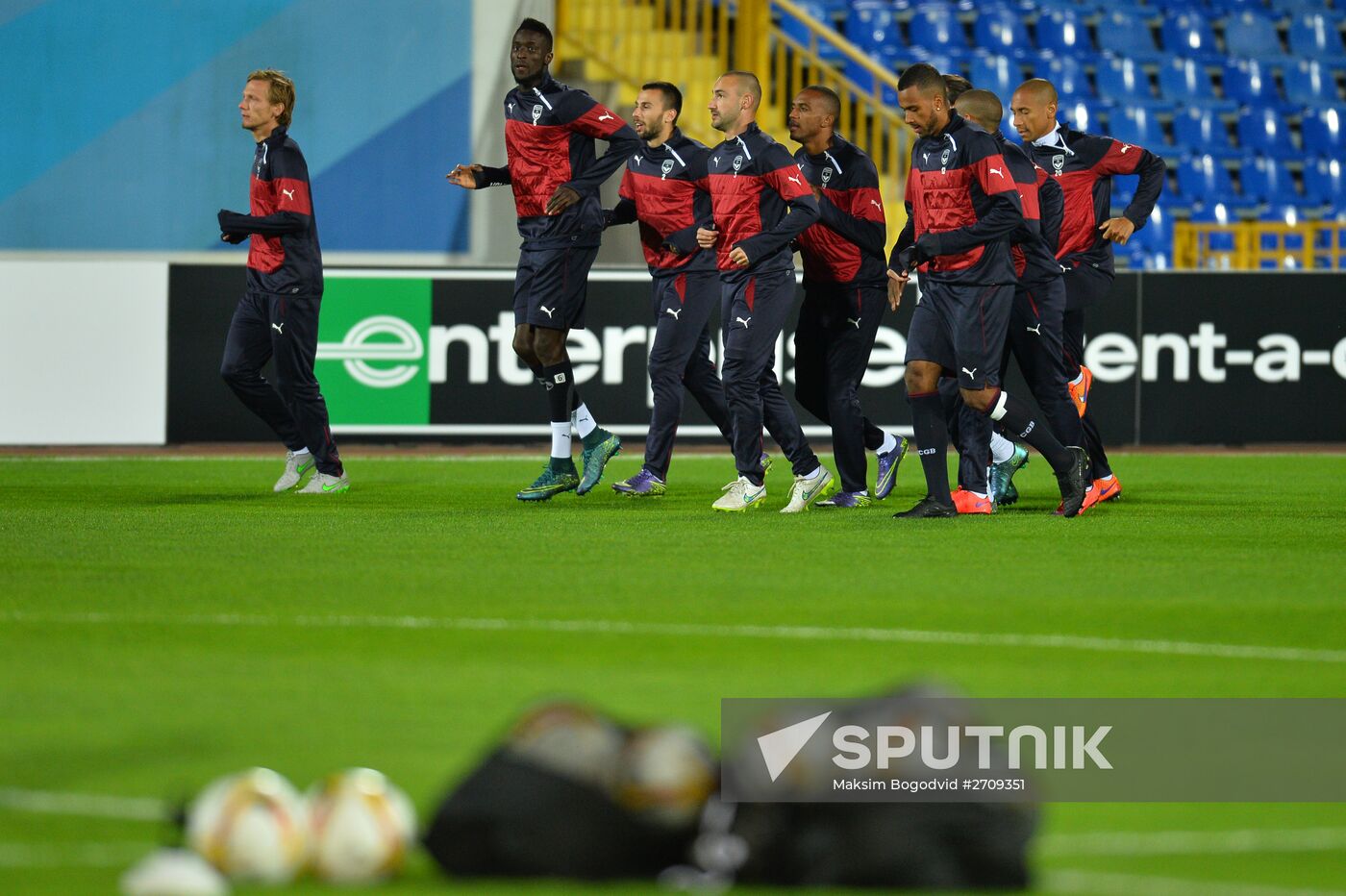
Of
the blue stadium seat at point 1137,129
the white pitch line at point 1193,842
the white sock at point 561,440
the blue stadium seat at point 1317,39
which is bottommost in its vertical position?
the white pitch line at point 1193,842

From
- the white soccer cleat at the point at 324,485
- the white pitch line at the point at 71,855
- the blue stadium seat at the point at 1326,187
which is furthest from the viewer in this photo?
the blue stadium seat at the point at 1326,187

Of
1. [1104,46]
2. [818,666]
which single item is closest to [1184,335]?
[1104,46]

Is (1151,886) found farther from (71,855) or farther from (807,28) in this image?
(807,28)

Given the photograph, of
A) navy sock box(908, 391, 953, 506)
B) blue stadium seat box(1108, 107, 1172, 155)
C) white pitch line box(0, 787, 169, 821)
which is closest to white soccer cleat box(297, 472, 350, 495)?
navy sock box(908, 391, 953, 506)

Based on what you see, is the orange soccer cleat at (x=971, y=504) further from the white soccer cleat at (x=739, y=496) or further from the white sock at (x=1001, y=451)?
the white soccer cleat at (x=739, y=496)

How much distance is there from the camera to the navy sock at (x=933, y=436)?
9625 mm

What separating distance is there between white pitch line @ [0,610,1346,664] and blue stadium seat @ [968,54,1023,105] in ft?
50.9

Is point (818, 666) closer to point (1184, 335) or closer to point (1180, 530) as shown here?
point (1180, 530)

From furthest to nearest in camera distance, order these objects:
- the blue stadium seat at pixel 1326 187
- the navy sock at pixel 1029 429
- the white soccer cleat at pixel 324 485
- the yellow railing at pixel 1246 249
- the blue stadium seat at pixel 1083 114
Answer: the blue stadium seat at pixel 1326 187 < the blue stadium seat at pixel 1083 114 < the yellow railing at pixel 1246 249 < the white soccer cleat at pixel 324 485 < the navy sock at pixel 1029 429

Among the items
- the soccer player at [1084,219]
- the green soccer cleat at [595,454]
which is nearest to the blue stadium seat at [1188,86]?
the soccer player at [1084,219]

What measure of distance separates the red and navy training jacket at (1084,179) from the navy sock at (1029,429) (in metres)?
1.47

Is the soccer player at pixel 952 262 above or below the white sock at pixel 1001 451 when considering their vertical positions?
above

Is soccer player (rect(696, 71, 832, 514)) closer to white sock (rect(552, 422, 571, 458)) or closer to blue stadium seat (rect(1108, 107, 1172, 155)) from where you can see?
white sock (rect(552, 422, 571, 458))

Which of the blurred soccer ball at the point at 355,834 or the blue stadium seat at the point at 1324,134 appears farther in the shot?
the blue stadium seat at the point at 1324,134
